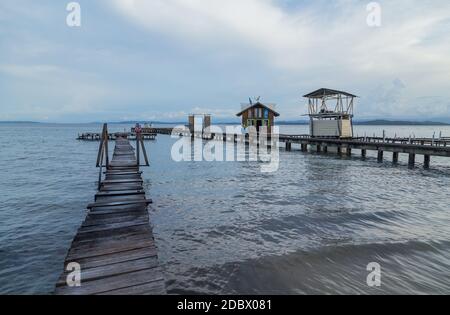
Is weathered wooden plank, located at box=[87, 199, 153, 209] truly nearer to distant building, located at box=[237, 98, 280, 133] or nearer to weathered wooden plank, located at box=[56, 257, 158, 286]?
weathered wooden plank, located at box=[56, 257, 158, 286]

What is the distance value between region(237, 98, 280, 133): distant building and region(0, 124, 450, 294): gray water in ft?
95.8

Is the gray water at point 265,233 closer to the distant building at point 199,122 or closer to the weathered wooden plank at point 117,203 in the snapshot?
the weathered wooden plank at point 117,203

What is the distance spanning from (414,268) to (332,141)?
28572 millimetres

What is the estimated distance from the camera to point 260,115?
46.7 metres

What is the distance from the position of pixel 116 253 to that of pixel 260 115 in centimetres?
4275

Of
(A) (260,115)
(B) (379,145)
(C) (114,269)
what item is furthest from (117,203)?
(A) (260,115)

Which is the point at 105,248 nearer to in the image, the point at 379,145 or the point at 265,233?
the point at 265,233

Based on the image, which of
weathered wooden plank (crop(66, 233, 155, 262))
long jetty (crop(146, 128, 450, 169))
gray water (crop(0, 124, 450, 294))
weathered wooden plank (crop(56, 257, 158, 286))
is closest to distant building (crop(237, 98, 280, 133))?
long jetty (crop(146, 128, 450, 169))

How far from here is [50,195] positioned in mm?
14664

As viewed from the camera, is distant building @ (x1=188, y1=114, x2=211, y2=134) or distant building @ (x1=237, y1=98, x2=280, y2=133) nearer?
distant building @ (x1=237, y1=98, x2=280, y2=133)

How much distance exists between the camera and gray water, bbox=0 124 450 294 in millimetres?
6449

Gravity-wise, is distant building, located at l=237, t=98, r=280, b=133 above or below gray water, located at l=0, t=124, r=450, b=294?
above
